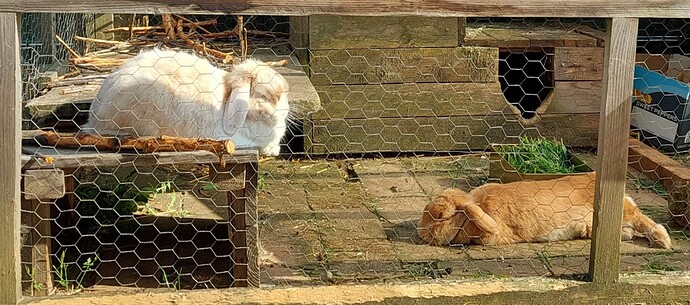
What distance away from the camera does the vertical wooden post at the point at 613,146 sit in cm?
287

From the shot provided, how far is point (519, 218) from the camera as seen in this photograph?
398 centimetres

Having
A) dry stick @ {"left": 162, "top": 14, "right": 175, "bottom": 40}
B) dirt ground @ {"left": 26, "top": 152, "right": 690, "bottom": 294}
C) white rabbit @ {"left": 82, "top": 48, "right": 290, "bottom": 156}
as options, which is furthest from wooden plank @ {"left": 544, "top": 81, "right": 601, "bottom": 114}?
Answer: white rabbit @ {"left": 82, "top": 48, "right": 290, "bottom": 156}

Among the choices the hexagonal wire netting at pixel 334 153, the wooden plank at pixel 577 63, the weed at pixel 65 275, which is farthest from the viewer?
the wooden plank at pixel 577 63

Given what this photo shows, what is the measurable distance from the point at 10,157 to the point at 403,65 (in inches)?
128

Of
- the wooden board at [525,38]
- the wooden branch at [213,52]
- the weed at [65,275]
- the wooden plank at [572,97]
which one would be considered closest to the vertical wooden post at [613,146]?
the weed at [65,275]

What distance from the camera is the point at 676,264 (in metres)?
3.72

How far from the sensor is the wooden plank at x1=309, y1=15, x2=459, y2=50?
18.0 feet

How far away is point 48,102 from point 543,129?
3297mm

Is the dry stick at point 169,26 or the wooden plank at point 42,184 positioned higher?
the dry stick at point 169,26

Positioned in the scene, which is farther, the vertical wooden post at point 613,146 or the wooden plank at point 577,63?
the wooden plank at point 577,63

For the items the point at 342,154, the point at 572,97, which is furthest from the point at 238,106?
the point at 572,97

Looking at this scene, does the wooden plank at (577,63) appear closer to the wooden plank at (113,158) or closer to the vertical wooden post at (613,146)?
the vertical wooden post at (613,146)

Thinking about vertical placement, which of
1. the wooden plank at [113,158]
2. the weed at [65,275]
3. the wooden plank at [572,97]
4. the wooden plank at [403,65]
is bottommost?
the weed at [65,275]

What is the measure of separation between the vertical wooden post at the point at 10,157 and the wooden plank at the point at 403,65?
2.95 meters
